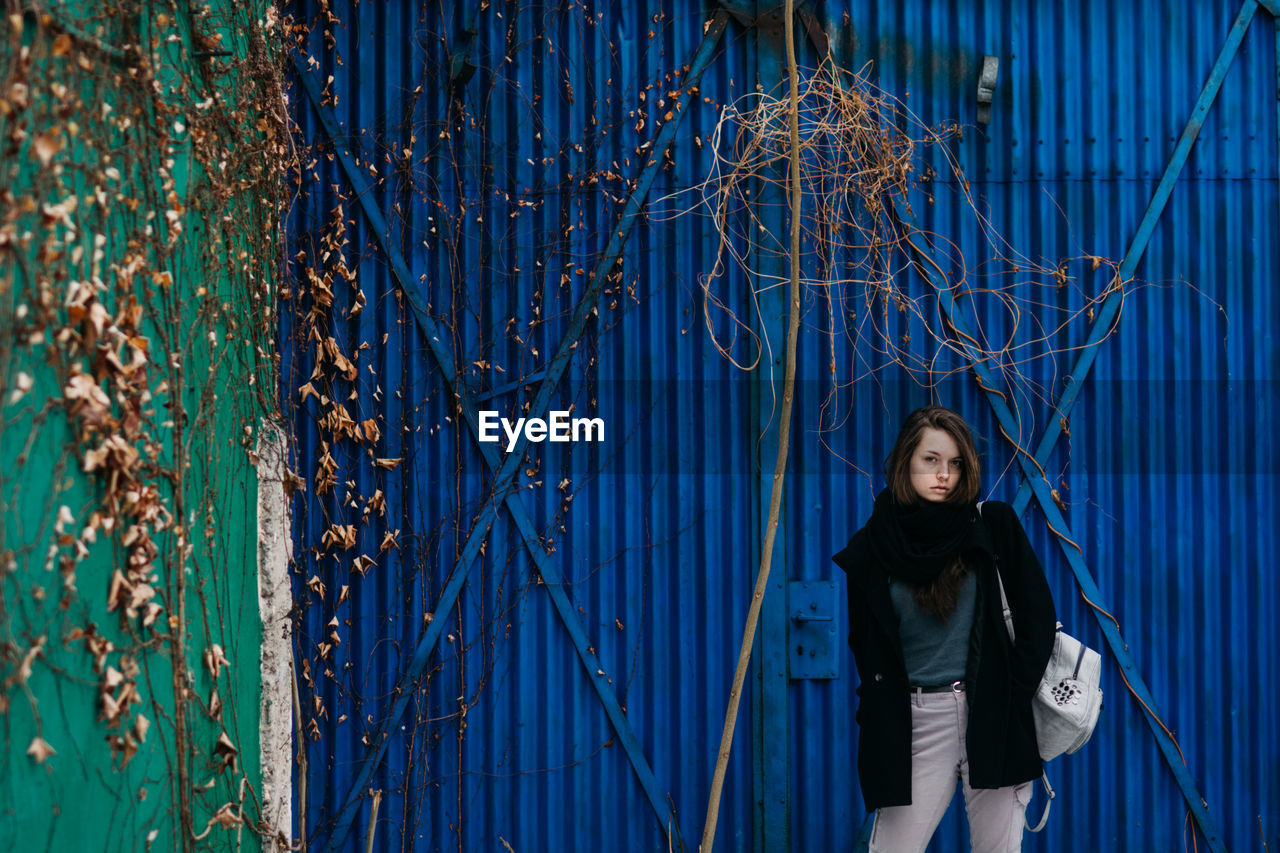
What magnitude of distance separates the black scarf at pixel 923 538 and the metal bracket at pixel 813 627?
898mm

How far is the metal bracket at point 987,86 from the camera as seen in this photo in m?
3.98

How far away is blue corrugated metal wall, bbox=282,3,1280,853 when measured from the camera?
13.2ft

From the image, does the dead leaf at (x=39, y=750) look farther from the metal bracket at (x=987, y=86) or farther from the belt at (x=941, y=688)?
the metal bracket at (x=987, y=86)

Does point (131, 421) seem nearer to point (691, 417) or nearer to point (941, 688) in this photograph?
point (691, 417)

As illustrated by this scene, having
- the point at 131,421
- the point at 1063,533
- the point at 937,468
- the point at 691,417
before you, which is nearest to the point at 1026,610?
the point at 937,468

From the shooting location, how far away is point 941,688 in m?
3.11

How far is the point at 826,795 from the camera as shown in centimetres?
403

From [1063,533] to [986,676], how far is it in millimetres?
1214

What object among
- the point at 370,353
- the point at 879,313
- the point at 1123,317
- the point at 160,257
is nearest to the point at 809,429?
the point at 879,313

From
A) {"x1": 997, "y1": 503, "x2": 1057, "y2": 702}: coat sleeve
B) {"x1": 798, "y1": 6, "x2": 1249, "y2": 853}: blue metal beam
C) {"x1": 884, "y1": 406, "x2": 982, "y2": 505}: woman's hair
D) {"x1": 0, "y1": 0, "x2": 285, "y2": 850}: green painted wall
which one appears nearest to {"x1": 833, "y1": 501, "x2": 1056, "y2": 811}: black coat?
{"x1": 997, "y1": 503, "x2": 1057, "y2": 702}: coat sleeve

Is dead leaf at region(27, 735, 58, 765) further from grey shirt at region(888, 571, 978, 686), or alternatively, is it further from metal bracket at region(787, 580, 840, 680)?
metal bracket at region(787, 580, 840, 680)

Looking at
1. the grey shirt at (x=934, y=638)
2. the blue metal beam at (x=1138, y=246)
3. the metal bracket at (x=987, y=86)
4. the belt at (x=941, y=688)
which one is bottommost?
the belt at (x=941, y=688)

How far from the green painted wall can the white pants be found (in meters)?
2.21

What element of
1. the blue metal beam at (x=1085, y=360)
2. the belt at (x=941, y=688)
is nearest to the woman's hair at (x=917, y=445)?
Answer: the belt at (x=941, y=688)
